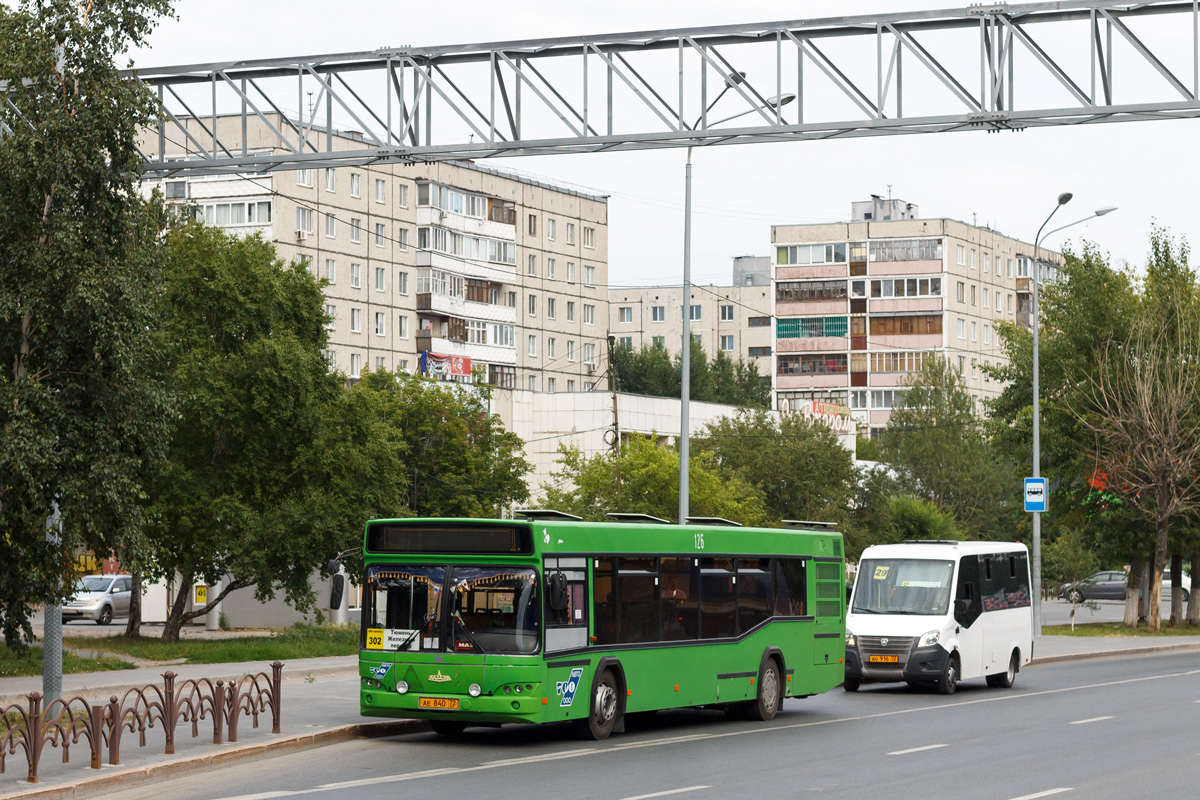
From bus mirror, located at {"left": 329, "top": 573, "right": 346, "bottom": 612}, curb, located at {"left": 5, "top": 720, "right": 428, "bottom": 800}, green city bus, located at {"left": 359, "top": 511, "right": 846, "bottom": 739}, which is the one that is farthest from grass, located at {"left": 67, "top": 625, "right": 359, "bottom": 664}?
bus mirror, located at {"left": 329, "top": 573, "right": 346, "bottom": 612}

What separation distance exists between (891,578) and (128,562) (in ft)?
46.3

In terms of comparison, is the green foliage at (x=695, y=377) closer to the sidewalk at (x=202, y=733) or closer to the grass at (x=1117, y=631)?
the grass at (x=1117, y=631)

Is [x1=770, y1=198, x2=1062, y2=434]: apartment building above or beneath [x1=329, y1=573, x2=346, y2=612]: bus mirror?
above

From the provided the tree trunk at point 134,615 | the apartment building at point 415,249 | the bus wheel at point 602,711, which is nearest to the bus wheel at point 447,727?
the bus wheel at point 602,711

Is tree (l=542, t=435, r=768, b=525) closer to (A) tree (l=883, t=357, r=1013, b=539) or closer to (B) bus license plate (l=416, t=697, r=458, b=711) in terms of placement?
(B) bus license plate (l=416, t=697, r=458, b=711)

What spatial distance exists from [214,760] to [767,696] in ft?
27.7

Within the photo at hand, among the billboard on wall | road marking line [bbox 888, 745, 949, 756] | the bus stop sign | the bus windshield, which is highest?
the billboard on wall

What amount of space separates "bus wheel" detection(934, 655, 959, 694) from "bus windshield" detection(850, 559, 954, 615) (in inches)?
31.7

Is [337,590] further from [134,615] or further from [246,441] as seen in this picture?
[134,615]

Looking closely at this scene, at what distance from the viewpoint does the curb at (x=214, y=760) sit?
13.2 m

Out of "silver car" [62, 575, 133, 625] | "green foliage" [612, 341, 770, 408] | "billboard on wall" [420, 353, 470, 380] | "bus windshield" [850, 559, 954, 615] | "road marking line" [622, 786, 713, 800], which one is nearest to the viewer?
"road marking line" [622, 786, 713, 800]

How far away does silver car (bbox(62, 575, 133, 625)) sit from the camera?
50812 mm

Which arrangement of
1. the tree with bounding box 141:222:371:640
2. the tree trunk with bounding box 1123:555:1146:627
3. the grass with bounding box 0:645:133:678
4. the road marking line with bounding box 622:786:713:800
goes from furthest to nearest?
the tree trunk with bounding box 1123:555:1146:627 → the tree with bounding box 141:222:371:640 → the grass with bounding box 0:645:133:678 → the road marking line with bounding box 622:786:713:800

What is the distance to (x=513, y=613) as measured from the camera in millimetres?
17266
